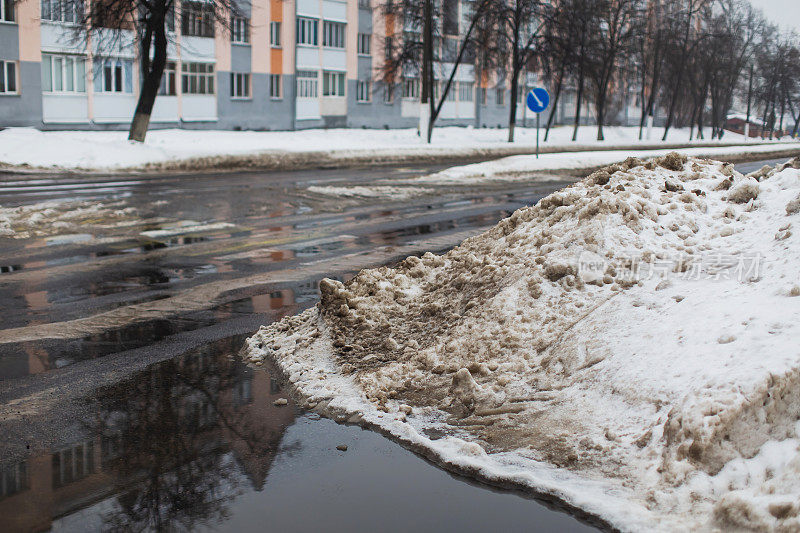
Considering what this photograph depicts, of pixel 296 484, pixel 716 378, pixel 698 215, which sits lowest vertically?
pixel 296 484

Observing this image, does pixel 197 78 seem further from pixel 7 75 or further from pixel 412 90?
pixel 412 90

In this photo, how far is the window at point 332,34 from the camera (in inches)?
1875

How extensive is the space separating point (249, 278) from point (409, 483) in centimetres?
473

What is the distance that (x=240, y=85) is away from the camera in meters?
43.2

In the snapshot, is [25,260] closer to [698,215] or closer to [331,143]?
[698,215]

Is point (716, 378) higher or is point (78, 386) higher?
point (716, 378)

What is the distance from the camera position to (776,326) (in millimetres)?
4008

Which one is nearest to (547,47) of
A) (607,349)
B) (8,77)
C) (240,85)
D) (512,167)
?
(240,85)

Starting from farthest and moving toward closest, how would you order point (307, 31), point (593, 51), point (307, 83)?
point (593, 51)
point (307, 83)
point (307, 31)

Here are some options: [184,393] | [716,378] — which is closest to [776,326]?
[716,378]

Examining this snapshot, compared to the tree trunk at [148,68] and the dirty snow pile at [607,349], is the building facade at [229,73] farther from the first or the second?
the dirty snow pile at [607,349]

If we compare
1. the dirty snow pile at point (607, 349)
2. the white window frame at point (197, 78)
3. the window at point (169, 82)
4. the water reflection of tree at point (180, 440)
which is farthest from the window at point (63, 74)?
the water reflection of tree at point (180, 440)

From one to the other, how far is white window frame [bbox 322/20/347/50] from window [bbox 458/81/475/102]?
40.4ft

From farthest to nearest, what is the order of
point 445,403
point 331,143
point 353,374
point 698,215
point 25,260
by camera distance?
point 331,143 < point 25,260 < point 698,215 < point 353,374 < point 445,403
